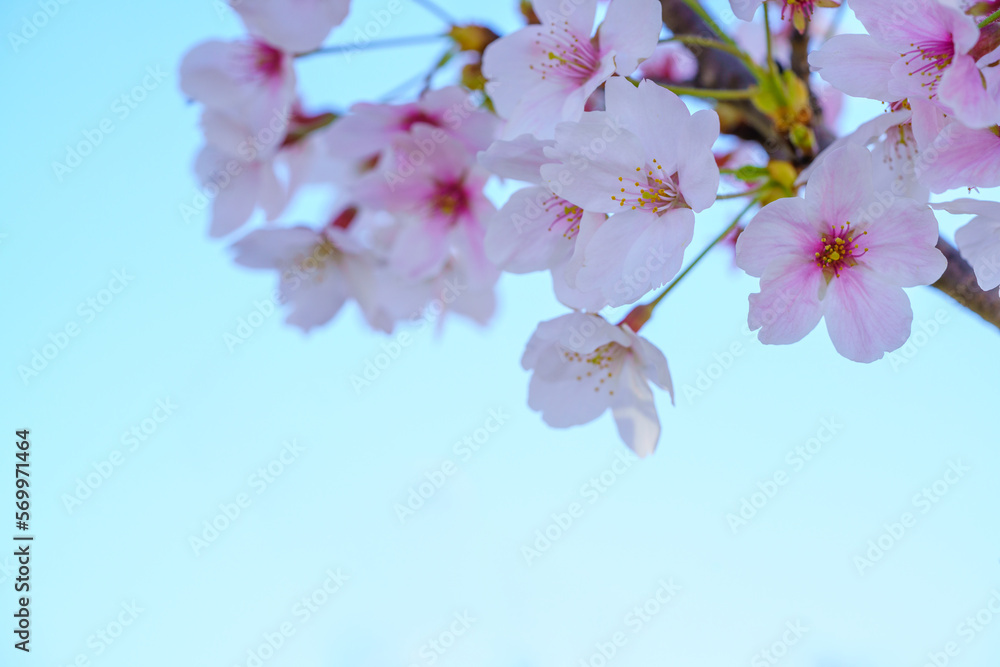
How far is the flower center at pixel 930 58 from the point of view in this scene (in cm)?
76

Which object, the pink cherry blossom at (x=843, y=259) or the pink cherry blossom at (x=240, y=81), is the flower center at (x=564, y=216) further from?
the pink cherry blossom at (x=240, y=81)

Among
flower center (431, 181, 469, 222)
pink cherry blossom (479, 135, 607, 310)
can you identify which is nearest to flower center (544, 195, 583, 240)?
pink cherry blossom (479, 135, 607, 310)

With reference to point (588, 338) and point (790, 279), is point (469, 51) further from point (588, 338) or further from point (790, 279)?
point (790, 279)

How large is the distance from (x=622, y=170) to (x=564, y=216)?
178 millimetres

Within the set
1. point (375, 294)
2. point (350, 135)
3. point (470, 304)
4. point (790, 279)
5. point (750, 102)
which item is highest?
point (350, 135)

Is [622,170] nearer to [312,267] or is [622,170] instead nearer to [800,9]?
[800,9]

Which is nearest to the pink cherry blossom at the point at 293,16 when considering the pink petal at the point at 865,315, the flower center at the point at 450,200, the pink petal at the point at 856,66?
the flower center at the point at 450,200

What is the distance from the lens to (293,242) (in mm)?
1583

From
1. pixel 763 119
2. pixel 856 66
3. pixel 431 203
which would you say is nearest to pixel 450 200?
pixel 431 203

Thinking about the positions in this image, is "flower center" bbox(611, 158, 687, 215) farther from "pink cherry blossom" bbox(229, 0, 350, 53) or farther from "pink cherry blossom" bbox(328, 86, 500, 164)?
Answer: "pink cherry blossom" bbox(229, 0, 350, 53)

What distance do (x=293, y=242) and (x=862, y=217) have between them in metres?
1.14

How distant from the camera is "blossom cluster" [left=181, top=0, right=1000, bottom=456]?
79 cm

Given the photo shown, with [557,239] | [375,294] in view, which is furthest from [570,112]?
[375,294]

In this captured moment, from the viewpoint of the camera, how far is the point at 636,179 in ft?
2.95
